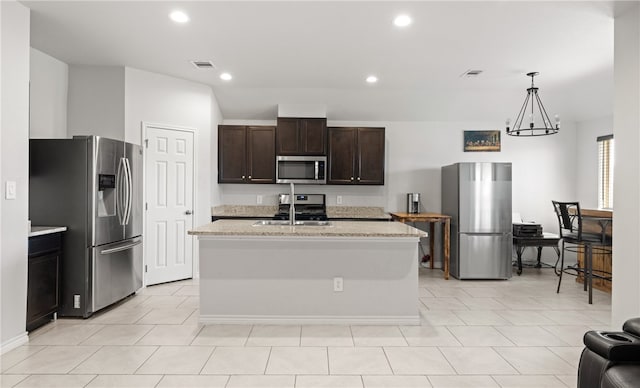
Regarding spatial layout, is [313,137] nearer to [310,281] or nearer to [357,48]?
[357,48]

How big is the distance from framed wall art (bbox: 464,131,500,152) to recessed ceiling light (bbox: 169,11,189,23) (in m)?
4.66

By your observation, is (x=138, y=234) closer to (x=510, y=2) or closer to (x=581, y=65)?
(x=510, y=2)

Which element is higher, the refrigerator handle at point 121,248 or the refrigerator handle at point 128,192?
the refrigerator handle at point 128,192

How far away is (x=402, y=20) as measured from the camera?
129 inches

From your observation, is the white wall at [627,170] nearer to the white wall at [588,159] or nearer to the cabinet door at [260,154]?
the white wall at [588,159]

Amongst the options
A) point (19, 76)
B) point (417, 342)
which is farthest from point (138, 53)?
point (417, 342)

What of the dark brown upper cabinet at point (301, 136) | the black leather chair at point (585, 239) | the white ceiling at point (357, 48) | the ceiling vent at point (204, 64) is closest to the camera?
the white ceiling at point (357, 48)

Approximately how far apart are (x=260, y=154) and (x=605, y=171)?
17.3ft

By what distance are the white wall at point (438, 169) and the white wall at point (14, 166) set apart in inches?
129

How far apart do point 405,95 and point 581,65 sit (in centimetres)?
215

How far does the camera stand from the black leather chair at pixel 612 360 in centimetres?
147

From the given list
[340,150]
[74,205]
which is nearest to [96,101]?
[74,205]

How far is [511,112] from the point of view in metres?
6.07

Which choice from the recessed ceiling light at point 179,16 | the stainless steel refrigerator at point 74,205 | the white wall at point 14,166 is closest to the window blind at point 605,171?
the recessed ceiling light at point 179,16
